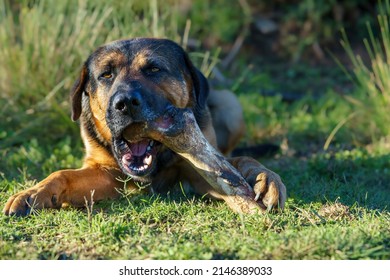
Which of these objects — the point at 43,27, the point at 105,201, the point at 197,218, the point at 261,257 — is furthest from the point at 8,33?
the point at 261,257

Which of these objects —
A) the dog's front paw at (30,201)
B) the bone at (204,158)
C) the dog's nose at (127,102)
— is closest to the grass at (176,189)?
the dog's front paw at (30,201)

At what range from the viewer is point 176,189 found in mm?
5277

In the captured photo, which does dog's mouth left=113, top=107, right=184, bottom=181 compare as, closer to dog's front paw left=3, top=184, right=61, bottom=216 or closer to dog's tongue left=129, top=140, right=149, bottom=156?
dog's tongue left=129, top=140, right=149, bottom=156

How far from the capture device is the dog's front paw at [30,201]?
A: 4.50 m

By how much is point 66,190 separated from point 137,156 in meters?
0.59

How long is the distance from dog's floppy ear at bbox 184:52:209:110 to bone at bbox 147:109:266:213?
0.84m

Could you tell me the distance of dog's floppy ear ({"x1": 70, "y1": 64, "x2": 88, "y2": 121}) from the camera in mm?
5402

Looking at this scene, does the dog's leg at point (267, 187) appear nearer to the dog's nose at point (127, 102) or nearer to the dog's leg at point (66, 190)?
the dog's nose at point (127, 102)

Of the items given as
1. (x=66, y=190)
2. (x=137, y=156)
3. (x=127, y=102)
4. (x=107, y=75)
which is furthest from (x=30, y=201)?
(x=107, y=75)

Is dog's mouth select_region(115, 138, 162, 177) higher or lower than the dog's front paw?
higher

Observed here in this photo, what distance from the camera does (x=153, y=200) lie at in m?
4.88

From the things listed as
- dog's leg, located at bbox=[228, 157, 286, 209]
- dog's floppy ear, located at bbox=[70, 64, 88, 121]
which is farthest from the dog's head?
dog's leg, located at bbox=[228, 157, 286, 209]

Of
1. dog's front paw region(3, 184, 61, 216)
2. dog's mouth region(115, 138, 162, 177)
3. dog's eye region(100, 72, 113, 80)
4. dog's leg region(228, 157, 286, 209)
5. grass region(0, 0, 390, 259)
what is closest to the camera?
grass region(0, 0, 390, 259)

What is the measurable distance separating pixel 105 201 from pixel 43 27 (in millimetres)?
3317
